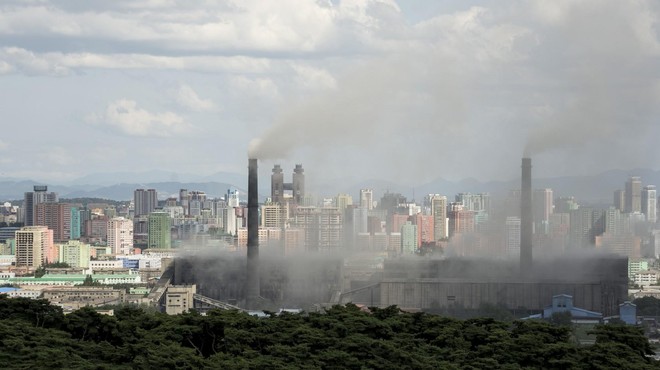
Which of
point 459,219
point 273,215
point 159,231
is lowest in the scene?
point 159,231

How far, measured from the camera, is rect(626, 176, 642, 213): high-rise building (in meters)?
59.5

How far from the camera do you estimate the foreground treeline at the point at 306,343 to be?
15.3 m

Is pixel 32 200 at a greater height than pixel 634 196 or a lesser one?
lesser

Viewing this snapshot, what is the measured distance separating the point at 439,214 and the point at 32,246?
1715 cm

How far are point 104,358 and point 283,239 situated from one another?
33885 millimetres

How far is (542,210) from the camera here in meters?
49.2

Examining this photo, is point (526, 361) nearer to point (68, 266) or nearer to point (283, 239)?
point (283, 239)

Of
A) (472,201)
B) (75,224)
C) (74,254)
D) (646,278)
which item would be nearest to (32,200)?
(75,224)

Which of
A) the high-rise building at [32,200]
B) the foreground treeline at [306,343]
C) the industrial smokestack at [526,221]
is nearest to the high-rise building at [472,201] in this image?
the industrial smokestack at [526,221]

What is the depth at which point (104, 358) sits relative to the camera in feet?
53.0

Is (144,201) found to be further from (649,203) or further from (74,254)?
(649,203)

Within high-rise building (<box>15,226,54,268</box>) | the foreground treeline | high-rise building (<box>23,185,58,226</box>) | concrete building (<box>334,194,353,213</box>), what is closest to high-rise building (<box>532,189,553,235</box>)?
concrete building (<box>334,194,353,213</box>)

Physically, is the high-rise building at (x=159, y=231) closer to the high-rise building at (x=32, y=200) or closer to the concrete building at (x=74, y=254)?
the high-rise building at (x=32, y=200)

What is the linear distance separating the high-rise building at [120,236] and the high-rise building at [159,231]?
116cm
